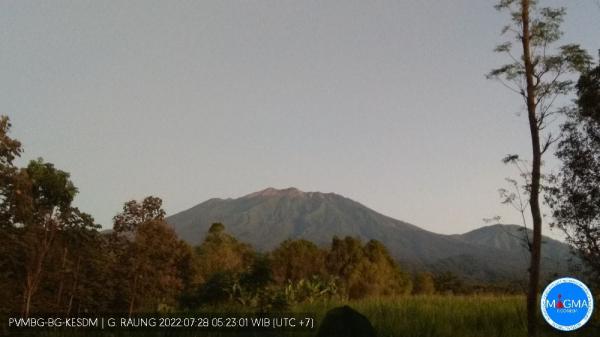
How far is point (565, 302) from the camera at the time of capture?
1047 centimetres

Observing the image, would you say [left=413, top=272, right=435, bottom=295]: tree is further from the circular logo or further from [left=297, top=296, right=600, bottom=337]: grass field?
the circular logo

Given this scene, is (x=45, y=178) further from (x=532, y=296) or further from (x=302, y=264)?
(x=302, y=264)

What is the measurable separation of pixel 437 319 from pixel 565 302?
281cm

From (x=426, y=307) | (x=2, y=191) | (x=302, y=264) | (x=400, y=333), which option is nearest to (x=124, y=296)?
(x=2, y=191)

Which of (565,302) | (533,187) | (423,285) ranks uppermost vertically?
(533,187)

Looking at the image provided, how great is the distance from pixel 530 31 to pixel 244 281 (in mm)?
13784

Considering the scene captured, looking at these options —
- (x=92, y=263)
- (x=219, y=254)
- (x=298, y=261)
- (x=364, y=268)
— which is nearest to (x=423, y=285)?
(x=364, y=268)

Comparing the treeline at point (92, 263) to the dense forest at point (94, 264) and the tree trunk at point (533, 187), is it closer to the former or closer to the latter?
the dense forest at point (94, 264)

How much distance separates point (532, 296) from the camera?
12.5 metres

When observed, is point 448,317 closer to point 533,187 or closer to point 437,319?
point 437,319

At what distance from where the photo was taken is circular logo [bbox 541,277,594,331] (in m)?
10.2

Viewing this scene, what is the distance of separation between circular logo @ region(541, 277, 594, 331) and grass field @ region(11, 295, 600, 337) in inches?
38.8

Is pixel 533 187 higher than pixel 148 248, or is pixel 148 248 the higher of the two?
pixel 533 187

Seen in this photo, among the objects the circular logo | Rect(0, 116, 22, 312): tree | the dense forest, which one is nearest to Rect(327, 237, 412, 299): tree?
the dense forest
